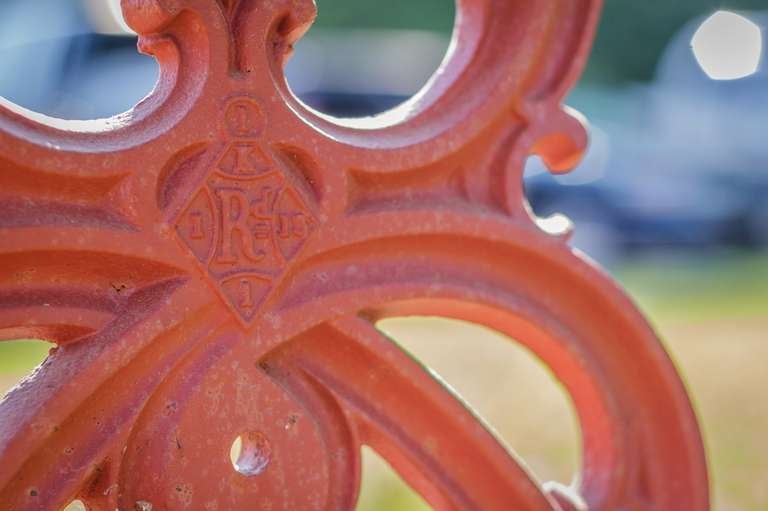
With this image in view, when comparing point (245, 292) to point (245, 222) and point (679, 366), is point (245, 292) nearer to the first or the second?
point (245, 222)

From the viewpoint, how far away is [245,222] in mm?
1519

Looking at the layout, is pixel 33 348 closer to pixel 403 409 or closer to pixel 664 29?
pixel 403 409

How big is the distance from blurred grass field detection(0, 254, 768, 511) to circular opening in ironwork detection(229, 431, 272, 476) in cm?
176

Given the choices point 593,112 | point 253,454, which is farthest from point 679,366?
point 593,112

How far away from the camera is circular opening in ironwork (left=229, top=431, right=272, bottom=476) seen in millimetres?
1542

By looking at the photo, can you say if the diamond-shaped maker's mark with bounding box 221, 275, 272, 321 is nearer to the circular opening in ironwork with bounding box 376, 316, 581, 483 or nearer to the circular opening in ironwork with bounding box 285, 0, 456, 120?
the circular opening in ironwork with bounding box 376, 316, 581, 483

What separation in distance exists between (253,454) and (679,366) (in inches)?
141

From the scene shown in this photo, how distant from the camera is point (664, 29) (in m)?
16.1

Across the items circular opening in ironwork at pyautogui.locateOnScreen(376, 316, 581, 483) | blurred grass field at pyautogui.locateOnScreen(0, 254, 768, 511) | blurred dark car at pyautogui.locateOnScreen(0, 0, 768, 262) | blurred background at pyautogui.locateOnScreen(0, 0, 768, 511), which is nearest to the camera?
blurred grass field at pyautogui.locateOnScreen(0, 254, 768, 511)

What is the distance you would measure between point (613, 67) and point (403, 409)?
15273 millimetres

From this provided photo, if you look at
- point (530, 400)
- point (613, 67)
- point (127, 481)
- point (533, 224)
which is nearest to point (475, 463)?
point (533, 224)

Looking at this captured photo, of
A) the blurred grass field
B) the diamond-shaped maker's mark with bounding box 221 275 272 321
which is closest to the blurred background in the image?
the blurred grass field

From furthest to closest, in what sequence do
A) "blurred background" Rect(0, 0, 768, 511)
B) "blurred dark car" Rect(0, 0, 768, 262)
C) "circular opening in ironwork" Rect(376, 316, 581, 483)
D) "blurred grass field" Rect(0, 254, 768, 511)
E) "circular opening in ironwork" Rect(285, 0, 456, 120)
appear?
1. "circular opening in ironwork" Rect(285, 0, 456, 120)
2. "blurred dark car" Rect(0, 0, 768, 262)
3. "blurred background" Rect(0, 0, 768, 511)
4. "circular opening in ironwork" Rect(376, 316, 581, 483)
5. "blurred grass field" Rect(0, 254, 768, 511)

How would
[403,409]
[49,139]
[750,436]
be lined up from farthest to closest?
[750,436] < [403,409] < [49,139]
